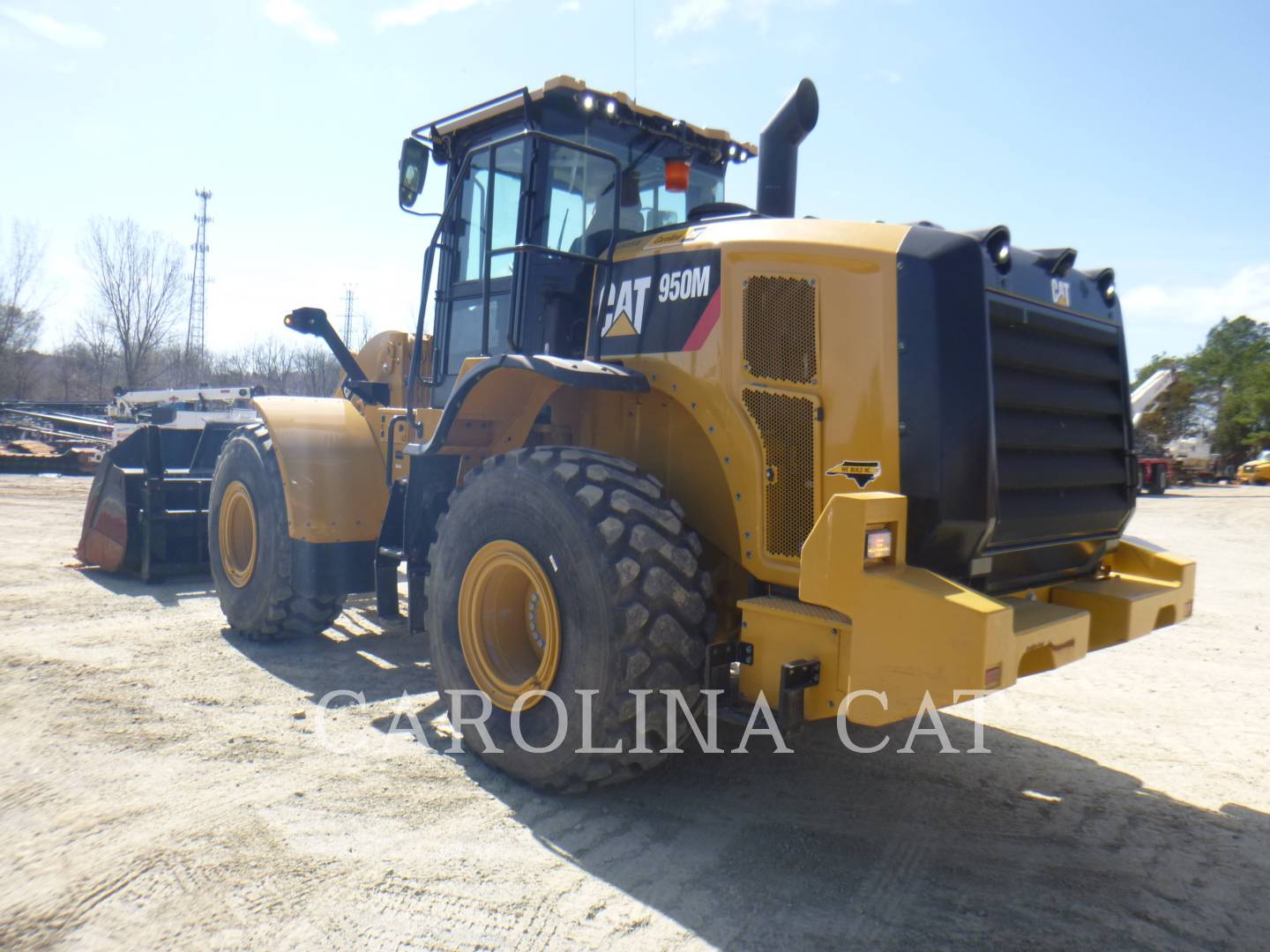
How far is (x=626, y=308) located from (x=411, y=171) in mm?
1843

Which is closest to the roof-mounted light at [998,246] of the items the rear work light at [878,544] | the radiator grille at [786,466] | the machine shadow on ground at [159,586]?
the radiator grille at [786,466]

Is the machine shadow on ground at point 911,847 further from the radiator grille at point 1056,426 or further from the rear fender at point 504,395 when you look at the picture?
the rear fender at point 504,395

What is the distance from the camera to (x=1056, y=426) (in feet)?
11.8

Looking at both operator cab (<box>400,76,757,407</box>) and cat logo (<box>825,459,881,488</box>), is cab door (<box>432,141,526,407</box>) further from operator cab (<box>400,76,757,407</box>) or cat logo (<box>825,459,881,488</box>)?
cat logo (<box>825,459,881,488</box>)

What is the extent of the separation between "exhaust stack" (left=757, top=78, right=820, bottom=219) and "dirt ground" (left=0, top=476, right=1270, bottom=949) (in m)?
2.59

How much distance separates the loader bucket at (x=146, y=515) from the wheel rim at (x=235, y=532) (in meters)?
1.97

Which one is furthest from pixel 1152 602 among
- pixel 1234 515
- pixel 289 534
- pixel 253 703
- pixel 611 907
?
pixel 1234 515

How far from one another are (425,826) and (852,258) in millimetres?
2547

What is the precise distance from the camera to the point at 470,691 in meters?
4.09

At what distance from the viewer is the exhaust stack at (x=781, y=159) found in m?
4.42

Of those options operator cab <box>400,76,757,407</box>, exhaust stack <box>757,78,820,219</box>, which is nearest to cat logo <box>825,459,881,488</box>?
operator cab <box>400,76,757,407</box>

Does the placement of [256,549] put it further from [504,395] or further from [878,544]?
[878,544]

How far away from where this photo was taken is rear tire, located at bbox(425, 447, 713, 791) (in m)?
3.36

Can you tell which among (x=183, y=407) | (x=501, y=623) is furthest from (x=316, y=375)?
(x=501, y=623)
